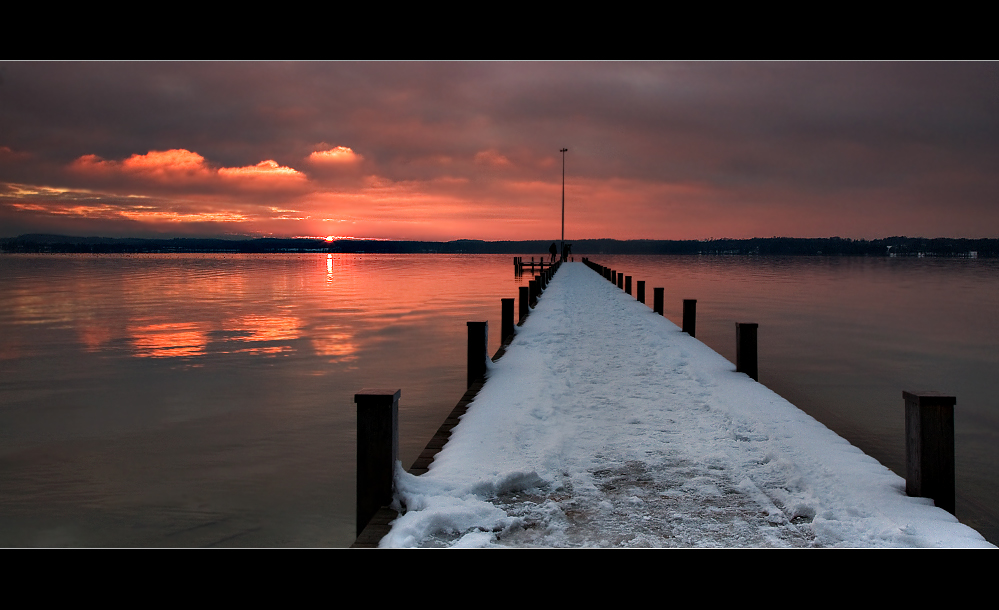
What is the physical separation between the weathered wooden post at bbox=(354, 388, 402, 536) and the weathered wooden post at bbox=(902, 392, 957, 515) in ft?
13.1

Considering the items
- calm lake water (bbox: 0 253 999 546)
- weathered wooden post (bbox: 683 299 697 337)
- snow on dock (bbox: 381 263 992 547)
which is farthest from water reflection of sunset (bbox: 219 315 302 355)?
snow on dock (bbox: 381 263 992 547)

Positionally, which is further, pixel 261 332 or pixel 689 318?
pixel 261 332

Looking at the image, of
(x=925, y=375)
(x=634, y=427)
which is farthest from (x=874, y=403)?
(x=634, y=427)

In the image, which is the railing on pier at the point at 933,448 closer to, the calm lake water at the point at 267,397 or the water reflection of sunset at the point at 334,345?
the calm lake water at the point at 267,397

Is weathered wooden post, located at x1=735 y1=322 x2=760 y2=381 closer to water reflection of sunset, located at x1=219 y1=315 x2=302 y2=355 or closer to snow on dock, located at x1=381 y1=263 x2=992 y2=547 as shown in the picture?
snow on dock, located at x1=381 y1=263 x2=992 y2=547

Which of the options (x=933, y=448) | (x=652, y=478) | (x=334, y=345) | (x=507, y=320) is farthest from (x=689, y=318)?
(x=334, y=345)

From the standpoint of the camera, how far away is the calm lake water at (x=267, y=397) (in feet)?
24.2

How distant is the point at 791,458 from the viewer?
570 cm

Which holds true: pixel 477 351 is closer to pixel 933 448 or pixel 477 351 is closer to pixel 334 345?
pixel 933 448

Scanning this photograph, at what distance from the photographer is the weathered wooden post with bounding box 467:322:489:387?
9883 millimetres

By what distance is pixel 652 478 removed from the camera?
17.6ft

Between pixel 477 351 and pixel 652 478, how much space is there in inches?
194
